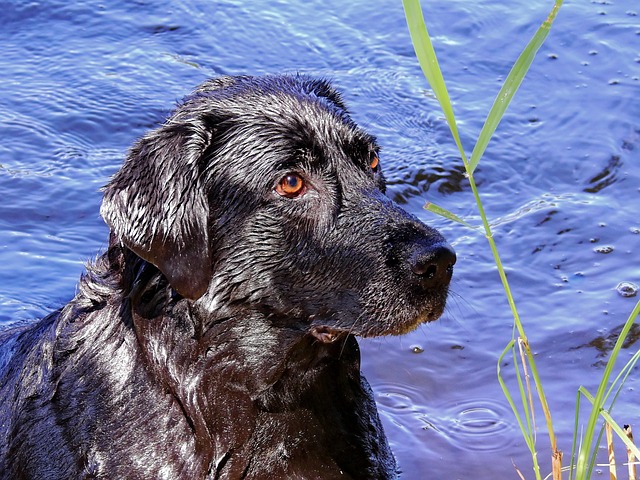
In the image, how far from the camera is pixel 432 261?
4.30m

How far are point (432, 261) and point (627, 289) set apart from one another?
10.6 ft

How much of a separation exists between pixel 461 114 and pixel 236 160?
16.2 ft

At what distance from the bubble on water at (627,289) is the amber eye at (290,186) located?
10.8 ft

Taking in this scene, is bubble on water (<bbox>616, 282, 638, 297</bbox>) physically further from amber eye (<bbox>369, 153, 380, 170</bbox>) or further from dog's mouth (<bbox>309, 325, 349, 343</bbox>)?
dog's mouth (<bbox>309, 325, 349, 343</bbox>)

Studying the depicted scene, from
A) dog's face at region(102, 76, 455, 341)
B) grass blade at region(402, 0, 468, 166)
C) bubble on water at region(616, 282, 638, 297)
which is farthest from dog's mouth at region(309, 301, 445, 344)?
bubble on water at region(616, 282, 638, 297)

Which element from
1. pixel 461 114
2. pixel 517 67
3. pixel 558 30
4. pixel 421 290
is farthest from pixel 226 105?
pixel 558 30

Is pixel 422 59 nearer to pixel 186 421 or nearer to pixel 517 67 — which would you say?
pixel 517 67

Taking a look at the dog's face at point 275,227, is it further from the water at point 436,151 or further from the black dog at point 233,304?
the water at point 436,151

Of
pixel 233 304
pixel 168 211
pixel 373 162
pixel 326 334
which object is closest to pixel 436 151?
pixel 373 162

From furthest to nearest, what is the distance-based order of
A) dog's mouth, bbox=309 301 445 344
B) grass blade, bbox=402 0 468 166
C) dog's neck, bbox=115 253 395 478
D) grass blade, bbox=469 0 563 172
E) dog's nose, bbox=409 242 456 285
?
dog's neck, bbox=115 253 395 478 → dog's mouth, bbox=309 301 445 344 → dog's nose, bbox=409 242 456 285 → grass blade, bbox=469 0 563 172 → grass blade, bbox=402 0 468 166

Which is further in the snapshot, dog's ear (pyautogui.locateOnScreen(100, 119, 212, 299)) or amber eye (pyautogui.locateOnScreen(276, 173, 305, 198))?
amber eye (pyautogui.locateOnScreen(276, 173, 305, 198))

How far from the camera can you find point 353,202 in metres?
4.57

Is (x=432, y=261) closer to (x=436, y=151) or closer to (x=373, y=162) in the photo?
(x=373, y=162)

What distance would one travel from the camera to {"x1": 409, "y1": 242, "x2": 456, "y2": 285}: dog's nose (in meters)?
4.30
